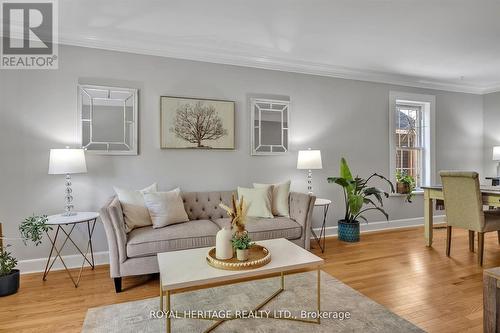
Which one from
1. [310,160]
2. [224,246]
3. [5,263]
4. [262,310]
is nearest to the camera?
[224,246]

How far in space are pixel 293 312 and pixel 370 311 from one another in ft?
1.94

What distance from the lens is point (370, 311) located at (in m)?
2.15

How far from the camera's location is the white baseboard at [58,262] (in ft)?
9.67

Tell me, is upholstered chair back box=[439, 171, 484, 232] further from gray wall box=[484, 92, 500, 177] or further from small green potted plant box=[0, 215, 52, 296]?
small green potted plant box=[0, 215, 52, 296]

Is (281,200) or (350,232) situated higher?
(281,200)

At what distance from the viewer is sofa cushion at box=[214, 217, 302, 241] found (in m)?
2.97

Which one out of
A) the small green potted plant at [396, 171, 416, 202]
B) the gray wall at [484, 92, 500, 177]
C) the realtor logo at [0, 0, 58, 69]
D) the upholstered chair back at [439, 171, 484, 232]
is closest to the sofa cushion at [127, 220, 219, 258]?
the realtor logo at [0, 0, 58, 69]

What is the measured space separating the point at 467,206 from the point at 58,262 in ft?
15.1

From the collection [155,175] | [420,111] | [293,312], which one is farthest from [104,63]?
[420,111]

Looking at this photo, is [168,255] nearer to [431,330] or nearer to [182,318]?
[182,318]

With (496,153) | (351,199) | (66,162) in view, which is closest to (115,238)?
(66,162)

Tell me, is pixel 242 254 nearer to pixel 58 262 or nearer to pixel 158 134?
pixel 158 134

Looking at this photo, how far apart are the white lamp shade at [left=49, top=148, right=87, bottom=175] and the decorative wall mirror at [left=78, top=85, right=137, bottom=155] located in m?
0.42

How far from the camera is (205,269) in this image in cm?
182
